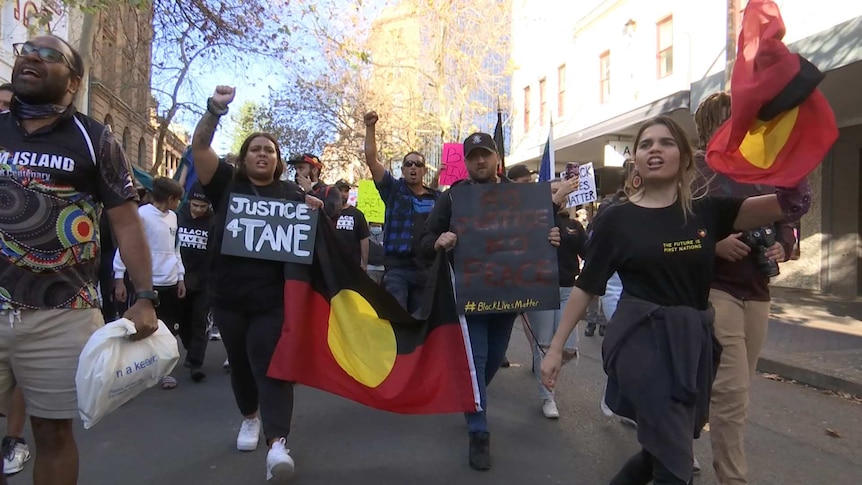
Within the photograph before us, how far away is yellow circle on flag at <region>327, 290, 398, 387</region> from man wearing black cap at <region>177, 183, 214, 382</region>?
8.34 feet

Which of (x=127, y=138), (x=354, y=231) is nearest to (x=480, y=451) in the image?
(x=354, y=231)

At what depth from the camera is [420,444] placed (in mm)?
4090

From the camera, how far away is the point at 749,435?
4.40 metres

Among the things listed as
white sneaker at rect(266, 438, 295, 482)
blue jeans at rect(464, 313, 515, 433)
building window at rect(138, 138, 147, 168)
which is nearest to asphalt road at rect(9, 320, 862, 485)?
white sneaker at rect(266, 438, 295, 482)

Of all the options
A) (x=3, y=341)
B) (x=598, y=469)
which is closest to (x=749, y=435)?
(x=598, y=469)

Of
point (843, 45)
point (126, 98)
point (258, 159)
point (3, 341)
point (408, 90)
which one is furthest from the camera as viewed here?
point (126, 98)

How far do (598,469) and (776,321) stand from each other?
7.00 meters

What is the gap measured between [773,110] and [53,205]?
265cm

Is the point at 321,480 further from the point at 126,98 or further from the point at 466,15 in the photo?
the point at 126,98

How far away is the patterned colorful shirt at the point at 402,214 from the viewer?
202 inches

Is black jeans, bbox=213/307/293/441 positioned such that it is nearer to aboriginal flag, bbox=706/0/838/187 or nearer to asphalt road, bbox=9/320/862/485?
asphalt road, bbox=9/320/862/485

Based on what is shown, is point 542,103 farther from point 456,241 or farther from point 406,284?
point 456,241

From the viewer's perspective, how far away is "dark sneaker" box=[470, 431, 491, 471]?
3.65m

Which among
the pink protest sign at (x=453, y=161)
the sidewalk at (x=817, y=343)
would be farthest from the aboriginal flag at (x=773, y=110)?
the pink protest sign at (x=453, y=161)
